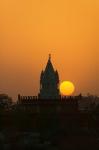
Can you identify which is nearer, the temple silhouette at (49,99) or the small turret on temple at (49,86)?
the temple silhouette at (49,99)

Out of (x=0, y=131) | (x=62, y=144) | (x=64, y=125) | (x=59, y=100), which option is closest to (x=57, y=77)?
(x=59, y=100)

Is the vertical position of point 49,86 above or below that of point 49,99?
above

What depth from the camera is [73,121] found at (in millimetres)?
91875

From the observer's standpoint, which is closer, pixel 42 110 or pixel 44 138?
pixel 44 138

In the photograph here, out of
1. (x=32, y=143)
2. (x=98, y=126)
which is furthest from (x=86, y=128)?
(x=32, y=143)

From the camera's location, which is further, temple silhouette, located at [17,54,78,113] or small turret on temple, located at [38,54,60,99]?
small turret on temple, located at [38,54,60,99]

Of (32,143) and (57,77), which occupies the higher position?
(57,77)

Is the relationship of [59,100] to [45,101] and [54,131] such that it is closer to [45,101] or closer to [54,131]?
[45,101]

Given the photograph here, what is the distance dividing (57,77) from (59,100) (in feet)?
36.9

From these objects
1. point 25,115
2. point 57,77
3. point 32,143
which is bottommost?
point 32,143

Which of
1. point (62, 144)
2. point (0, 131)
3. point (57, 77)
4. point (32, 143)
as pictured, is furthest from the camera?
point (57, 77)

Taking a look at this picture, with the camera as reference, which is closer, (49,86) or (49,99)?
(49,99)

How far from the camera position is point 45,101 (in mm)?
A: 97625

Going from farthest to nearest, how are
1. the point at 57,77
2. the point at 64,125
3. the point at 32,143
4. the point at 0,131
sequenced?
the point at 57,77
the point at 64,125
the point at 0,131
the point at 32,143
